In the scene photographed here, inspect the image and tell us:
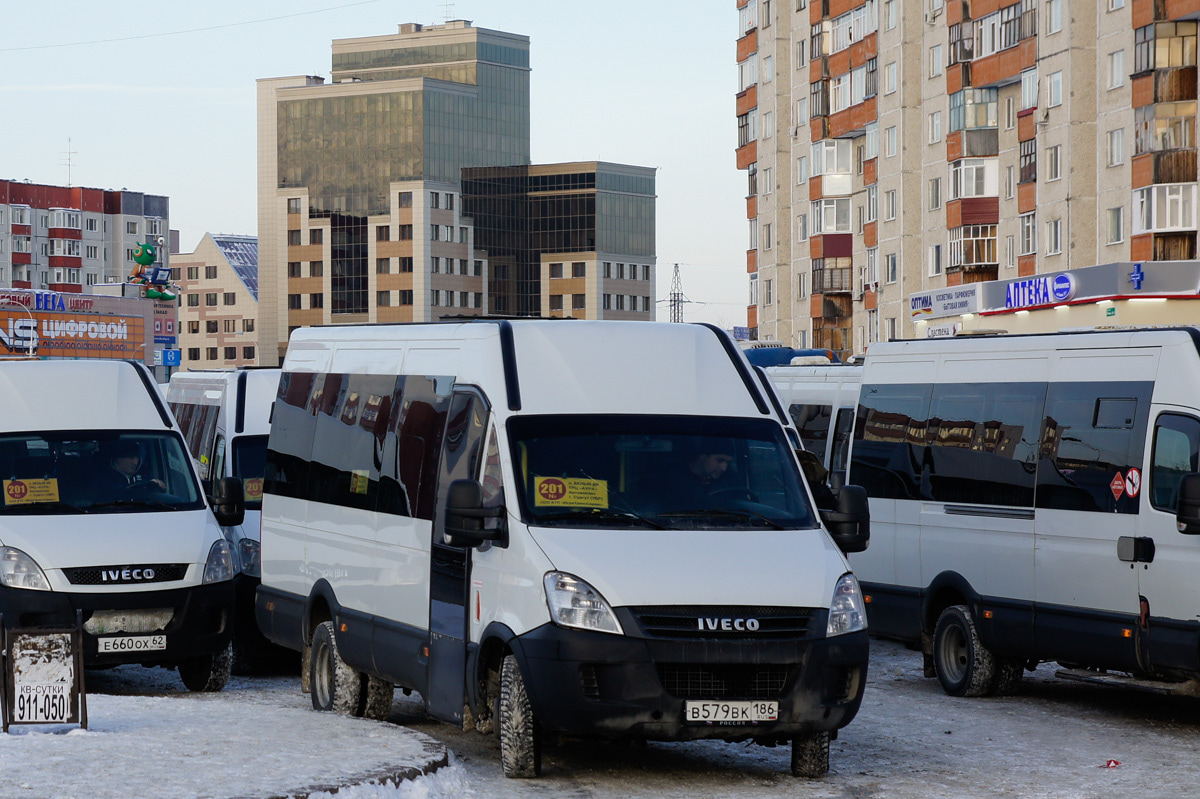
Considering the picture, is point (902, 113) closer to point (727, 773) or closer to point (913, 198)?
point (913, 198)

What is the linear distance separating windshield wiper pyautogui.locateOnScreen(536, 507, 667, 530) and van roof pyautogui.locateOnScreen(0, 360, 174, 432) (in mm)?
5939

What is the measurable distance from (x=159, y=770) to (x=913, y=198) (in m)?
59.6

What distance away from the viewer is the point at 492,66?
17162cm

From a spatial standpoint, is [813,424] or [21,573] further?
[813,424]

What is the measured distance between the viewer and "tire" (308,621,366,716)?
40.1 ft

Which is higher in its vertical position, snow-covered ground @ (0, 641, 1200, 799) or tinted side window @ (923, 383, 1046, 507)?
tinted side window @ (923, 383, 1046, 507)

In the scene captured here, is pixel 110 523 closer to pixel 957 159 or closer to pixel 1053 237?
pixel 1053 237

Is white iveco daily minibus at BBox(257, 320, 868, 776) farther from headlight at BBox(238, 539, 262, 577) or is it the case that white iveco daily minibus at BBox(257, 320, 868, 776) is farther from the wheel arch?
the wheel arch

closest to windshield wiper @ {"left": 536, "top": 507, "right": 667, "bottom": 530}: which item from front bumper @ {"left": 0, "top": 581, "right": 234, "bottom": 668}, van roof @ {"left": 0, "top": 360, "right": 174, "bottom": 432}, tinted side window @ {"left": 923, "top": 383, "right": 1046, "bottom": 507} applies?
tinted side window @ {"left": 923, "top": 383, "right": 1046, "bottom": 507}

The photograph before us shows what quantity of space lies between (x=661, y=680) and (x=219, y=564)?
5592 millimetres

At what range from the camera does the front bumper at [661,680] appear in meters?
9.42

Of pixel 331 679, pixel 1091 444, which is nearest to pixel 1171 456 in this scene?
pixel 1091 444

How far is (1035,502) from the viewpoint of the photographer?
1358 centimetres

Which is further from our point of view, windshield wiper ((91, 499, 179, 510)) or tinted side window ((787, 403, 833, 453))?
tinted side window ((787, 403, 833, 453))
